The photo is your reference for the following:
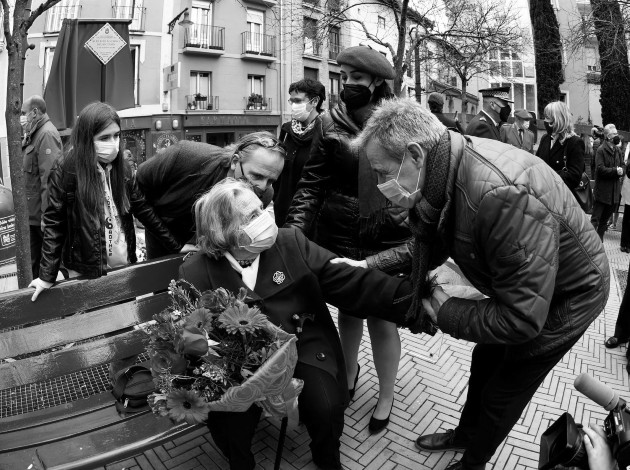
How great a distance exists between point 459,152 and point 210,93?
26.9 metres

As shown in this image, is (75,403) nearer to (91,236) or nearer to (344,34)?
(91,236)

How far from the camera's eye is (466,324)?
6.96 ft

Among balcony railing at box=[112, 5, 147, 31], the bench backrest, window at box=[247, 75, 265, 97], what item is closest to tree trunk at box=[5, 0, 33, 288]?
the bench backrest

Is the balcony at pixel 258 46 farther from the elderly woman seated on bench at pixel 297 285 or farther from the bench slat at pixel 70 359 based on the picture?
the elderly woman seated on bench at pixel 297 285

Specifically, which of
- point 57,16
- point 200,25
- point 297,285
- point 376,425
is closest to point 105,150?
point 297,285

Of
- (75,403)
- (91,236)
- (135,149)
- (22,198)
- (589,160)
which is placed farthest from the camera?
(135,149)

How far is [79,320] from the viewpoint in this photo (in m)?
3.02

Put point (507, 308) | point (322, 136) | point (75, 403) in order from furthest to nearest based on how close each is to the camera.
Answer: point (322, 136), point (75, 403), point (507, 308)

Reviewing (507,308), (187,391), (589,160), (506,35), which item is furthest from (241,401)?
(506,35)

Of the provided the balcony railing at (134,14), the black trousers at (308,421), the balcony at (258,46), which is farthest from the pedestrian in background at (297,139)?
the balcony at (258,46)

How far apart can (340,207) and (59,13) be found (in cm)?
2588

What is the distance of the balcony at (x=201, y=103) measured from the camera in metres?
26.3

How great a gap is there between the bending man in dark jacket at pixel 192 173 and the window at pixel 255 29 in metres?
26.5

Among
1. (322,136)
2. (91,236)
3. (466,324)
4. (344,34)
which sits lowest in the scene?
(466,324)
